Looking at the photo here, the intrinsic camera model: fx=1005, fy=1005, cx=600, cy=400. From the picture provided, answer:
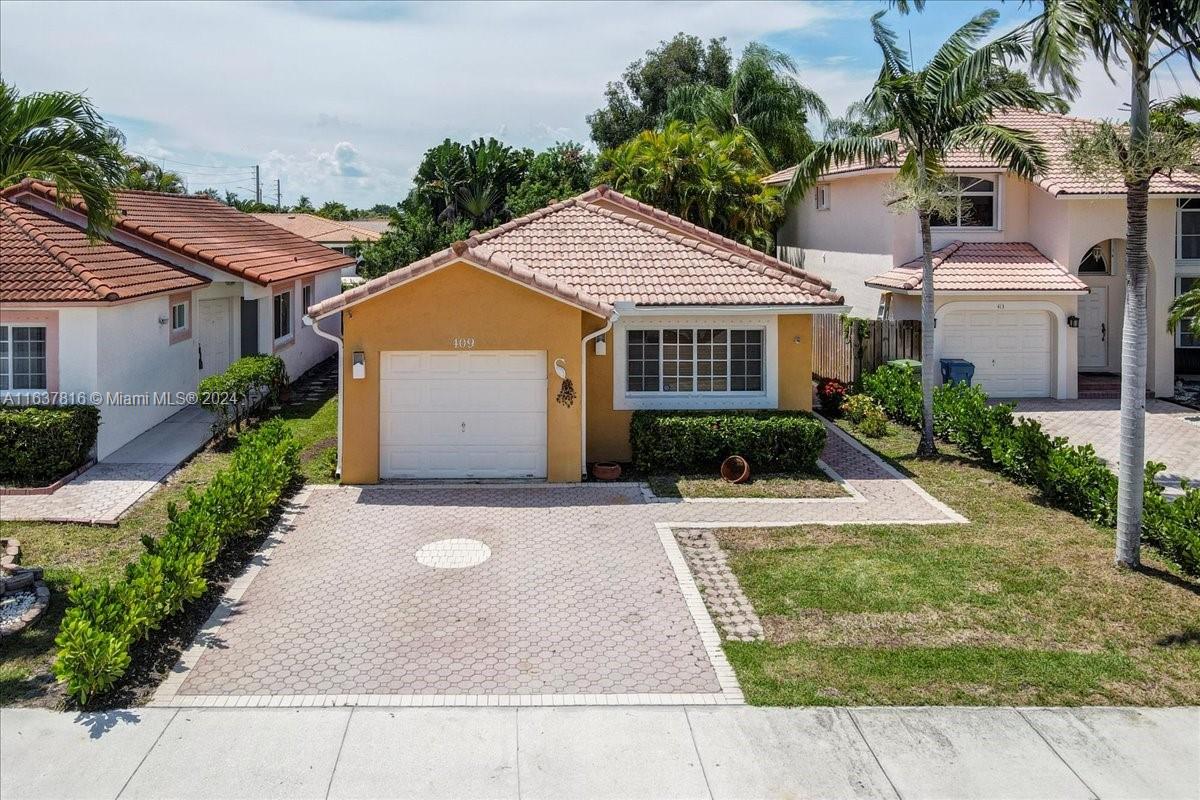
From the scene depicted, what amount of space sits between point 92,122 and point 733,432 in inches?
413

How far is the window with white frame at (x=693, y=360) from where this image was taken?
1788cm

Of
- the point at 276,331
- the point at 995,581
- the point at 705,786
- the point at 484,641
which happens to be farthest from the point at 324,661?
the point at 276,331

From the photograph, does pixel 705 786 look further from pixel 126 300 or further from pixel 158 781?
pixel 126 300

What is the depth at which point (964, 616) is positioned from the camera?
35.5ft

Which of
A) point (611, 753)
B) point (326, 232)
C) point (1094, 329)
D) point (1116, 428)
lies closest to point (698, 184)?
point (1094, 329)

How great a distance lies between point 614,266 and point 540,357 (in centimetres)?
307

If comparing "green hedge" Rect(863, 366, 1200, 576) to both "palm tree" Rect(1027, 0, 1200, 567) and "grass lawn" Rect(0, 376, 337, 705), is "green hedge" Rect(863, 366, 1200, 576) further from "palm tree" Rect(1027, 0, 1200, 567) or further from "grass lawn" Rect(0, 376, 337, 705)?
"grass lawn" Rect(0, 376, 337, 705)

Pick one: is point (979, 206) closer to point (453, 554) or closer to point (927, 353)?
point (927, 353)

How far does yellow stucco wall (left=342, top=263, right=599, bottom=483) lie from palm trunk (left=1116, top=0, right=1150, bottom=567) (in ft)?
26.2

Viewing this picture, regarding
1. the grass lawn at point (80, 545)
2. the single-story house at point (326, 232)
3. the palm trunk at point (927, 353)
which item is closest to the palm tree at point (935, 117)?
the palm trunk at point (927, 353)

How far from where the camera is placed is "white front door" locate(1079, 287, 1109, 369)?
89.4ft

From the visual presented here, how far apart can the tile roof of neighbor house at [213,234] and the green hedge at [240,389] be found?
2.04 meters

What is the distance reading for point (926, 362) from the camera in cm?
1888

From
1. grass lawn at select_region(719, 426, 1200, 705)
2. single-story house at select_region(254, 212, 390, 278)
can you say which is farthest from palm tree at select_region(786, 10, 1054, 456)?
single-story house at select_region(254, 212, 390, 278)
